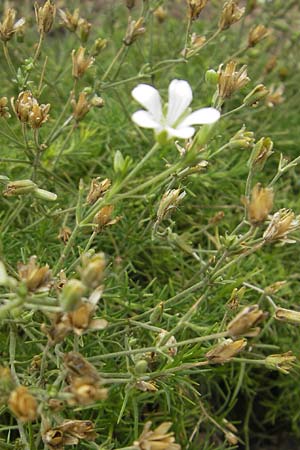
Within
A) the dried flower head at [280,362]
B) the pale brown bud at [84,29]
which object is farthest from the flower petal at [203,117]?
the pale brown bud at [84,29]

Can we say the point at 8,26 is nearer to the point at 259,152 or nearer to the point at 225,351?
the point at 259,152

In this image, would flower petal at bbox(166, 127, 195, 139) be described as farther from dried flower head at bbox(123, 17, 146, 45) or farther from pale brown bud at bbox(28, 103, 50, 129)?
dried flower head at bbox(123, 17, 146, 45)

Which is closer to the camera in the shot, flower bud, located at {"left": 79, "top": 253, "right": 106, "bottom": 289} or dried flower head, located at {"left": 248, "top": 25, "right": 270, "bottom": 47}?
flower bud, located at {"left": 79, "top": 253, "right": 106, "bottom": 289}

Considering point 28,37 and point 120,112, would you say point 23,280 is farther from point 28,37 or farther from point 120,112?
point 28,37

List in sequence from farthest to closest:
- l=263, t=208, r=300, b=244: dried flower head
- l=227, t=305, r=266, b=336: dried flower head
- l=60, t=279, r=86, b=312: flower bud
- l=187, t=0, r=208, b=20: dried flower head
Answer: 1. l=187, t=0, r=208, b=20: dried flower head
2. l=263, t=208, r=300, b=244: dried flower head
3. l=227, t=305, r=266, b=336: dried flower head
4. l=60, t=279, r=86, b=312: flower bud

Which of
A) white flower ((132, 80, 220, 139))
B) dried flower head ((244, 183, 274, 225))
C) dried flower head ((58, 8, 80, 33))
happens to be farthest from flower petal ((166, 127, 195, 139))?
dried flower head ((58, 8, 80, 33))

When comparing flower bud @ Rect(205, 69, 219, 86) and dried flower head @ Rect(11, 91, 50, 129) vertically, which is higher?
flower bud @ Rect(205, 69, 219, 86)

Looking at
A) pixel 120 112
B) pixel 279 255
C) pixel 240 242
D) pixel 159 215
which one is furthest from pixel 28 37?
pixel 240 242

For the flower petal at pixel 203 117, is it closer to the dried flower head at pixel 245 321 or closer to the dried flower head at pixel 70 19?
the dried flower head at pixel 245 321
